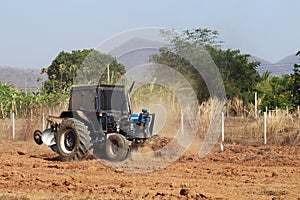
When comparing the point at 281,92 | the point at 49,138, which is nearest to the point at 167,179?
the point at 49,138

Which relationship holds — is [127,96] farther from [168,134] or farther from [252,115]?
[252,115]

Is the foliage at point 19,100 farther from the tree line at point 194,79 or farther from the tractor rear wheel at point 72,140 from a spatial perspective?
the tractor rear wheel at point 72,140

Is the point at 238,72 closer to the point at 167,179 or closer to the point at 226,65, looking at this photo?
the point at 226,65

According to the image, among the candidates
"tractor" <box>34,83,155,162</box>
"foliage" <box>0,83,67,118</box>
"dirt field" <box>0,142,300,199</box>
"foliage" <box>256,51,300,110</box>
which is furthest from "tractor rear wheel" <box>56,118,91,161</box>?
"foliage" <box>0,83,67,118</box>

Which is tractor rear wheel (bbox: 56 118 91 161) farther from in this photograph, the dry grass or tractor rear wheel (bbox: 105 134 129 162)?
the dry grass

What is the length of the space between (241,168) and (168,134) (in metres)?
5.15

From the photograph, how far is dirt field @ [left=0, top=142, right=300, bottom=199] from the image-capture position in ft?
31.7

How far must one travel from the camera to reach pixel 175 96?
832 inches

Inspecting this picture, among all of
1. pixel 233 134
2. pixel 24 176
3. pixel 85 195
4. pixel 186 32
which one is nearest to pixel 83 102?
pixel 24 176

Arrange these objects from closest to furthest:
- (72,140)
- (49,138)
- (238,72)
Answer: (72,140) < (49,138) < (238,72)

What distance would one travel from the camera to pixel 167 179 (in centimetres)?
1166

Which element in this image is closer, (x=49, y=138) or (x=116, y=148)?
(x=116, y=148)

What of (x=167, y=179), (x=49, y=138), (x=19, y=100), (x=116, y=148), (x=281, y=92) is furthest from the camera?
(x=281, y=92)

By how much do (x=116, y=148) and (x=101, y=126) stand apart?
0.71 m
